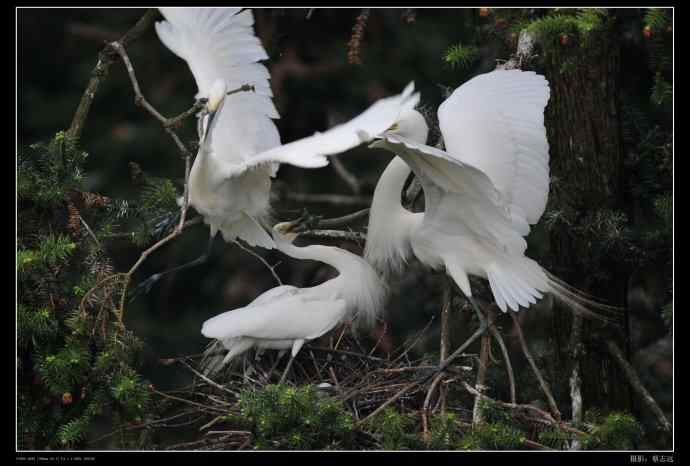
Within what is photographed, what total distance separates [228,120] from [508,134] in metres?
0.93

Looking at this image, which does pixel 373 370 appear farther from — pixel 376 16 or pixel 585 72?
pixel 376 16

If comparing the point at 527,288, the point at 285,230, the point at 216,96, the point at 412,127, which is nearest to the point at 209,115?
the point at 216,96

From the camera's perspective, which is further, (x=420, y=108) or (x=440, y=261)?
(x=420, y=108)

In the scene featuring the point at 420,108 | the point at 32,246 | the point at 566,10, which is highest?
the point at 566,10

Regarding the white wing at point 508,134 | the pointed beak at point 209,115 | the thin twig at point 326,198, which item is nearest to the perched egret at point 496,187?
the white wing at point 508,134

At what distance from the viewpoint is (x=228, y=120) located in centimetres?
336

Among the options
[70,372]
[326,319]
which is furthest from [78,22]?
[70,372]

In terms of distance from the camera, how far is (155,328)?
440 centimetres

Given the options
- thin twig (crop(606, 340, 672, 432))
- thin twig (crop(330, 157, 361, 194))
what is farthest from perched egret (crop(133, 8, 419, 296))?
thin twig (crop(606, 340, 672, 432))

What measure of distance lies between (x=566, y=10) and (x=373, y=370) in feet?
4.15

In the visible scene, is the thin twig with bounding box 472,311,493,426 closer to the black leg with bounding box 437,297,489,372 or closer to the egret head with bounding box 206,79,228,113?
the black leg with bounding box 437,297,489,372

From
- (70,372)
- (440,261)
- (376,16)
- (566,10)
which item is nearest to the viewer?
(70,372)

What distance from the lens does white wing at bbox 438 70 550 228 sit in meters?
3.10

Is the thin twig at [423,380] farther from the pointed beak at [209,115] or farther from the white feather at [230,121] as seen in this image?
the pointed beak at [209,115]
